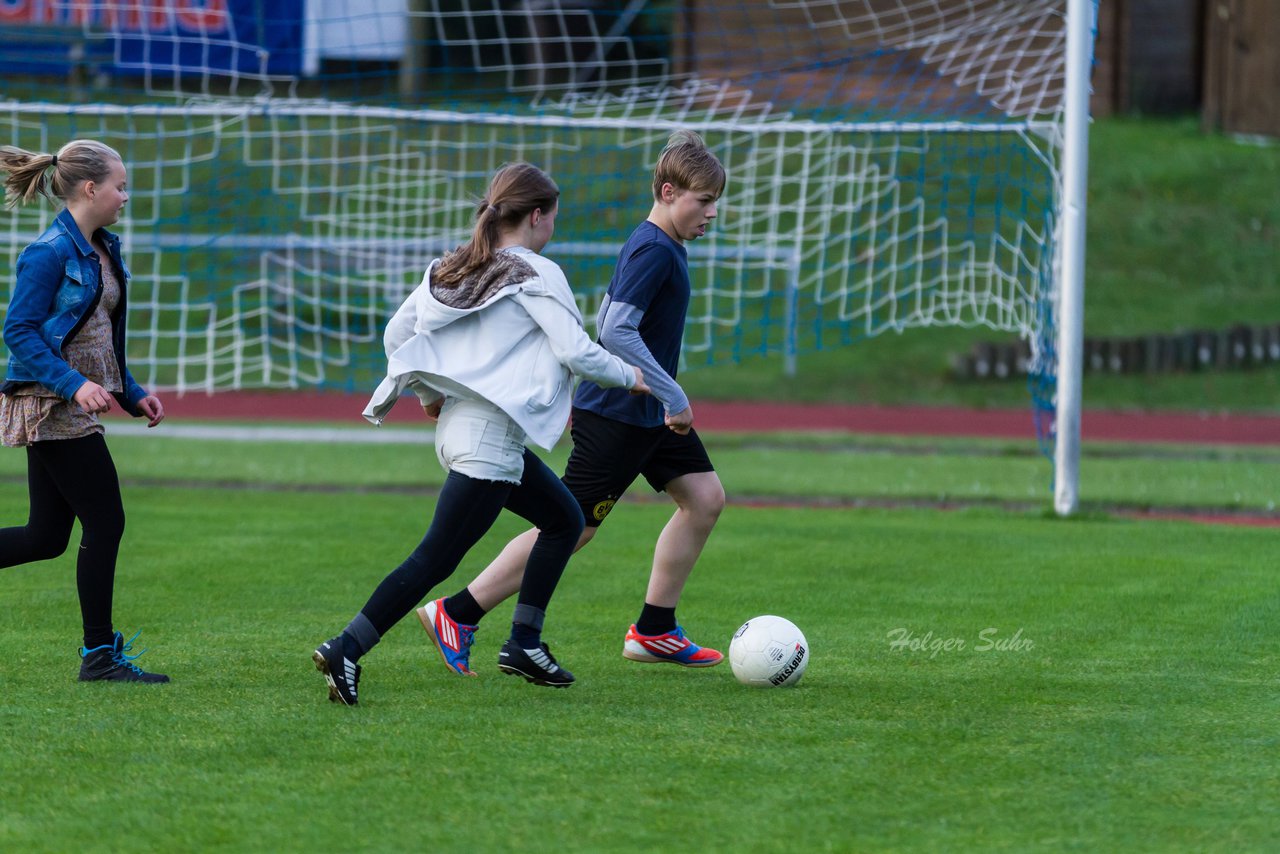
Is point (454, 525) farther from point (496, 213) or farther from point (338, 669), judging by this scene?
point (496, 213)

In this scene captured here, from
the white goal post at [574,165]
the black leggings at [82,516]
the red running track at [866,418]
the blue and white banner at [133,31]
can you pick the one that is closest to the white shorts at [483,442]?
the black leggings at [82,516]

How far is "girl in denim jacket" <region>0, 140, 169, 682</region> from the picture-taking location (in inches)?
192

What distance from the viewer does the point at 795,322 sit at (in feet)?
59.5

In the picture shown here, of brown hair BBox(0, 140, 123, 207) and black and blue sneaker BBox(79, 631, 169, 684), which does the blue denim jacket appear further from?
black and blue sneaker BBox(79, 631, 169, 684)

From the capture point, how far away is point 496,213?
4.88 meters

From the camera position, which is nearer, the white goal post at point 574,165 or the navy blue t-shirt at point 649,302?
the navy blue t-shirt at point 649,302

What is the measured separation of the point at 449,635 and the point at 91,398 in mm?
1320

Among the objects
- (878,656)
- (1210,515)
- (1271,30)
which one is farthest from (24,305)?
(1271,30)

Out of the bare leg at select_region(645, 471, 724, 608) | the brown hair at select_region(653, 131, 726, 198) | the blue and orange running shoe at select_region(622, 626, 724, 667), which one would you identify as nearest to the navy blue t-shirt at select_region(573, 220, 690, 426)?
the brown hair at select_region(653, 131, 726, 198)

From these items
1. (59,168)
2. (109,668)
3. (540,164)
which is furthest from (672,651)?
(540,164)

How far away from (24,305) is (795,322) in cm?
1378

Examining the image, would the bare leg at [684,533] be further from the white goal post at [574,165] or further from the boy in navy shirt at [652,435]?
the white goal post at [574,165]

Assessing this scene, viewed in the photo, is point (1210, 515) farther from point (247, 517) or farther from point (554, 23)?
point (554, 23)

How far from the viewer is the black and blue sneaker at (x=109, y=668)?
5051mm
